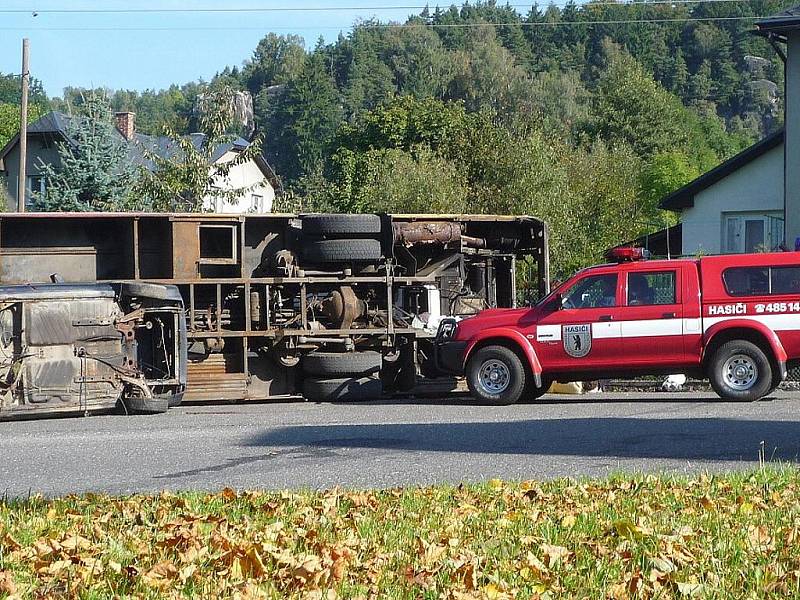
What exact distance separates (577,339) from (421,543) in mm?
10750

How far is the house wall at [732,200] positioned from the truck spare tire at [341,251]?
598 inches

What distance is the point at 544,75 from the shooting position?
103000mm

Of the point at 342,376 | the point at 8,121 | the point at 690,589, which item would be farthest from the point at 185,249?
the point at 8,121

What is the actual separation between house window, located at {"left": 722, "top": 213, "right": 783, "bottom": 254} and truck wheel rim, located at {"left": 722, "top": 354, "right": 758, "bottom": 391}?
1628cm

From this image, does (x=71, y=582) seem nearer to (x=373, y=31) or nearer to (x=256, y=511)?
(x=256, y=511)

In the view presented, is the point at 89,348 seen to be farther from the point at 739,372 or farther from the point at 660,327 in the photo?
the point at 739,372

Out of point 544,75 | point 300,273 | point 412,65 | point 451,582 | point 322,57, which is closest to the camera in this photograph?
point 451,582

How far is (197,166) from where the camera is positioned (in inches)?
1342

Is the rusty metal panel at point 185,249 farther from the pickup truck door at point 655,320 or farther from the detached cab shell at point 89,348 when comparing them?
the pickup truck door at point 655,320

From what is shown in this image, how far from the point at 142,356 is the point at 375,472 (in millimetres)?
7601

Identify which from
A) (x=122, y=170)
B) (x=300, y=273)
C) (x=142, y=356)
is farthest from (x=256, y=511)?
(x=122, y=170)

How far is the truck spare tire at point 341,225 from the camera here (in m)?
19.0

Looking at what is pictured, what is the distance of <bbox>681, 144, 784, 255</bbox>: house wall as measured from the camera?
1240 inches

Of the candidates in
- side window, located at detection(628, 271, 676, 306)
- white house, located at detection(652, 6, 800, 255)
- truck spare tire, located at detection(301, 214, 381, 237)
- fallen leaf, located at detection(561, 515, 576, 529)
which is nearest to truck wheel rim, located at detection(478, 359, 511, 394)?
side window, located at detection(628, 271, 676, 306)
